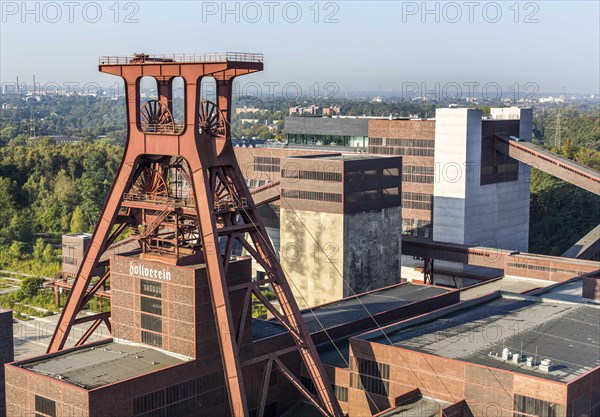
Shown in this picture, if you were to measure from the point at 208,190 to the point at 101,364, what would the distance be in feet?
30.2

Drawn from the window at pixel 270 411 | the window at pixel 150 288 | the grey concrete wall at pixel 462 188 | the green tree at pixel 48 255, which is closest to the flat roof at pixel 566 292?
the grey concrete wall at pixel 462 188

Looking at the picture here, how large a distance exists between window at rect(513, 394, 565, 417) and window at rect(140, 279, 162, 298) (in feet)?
54.9

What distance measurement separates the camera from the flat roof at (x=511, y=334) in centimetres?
4184

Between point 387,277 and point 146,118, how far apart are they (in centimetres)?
3443

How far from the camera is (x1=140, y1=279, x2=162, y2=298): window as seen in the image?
4053 cm

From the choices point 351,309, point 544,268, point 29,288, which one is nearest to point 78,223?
point 29,288


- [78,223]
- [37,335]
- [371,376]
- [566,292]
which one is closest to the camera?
[371,376]

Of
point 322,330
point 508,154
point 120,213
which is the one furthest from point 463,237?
point 120,213

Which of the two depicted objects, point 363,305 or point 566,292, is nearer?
point 363,305

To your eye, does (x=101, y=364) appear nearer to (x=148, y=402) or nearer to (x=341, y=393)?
(x=148, y=402)

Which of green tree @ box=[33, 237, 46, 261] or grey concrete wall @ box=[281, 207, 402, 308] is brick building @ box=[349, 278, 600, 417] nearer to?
grey concrete wall @ box=[281, 207, 402, 308]

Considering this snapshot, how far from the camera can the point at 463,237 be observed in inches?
3383

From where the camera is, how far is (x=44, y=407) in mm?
38062

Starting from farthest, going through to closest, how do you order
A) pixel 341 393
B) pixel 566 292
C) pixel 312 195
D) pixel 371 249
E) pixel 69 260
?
pixel 69 260
pixel 371 249
pixel 312 195
pixel 566 292
pixel 341 393
